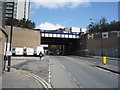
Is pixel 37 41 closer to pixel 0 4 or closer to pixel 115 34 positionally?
pixel 115 34

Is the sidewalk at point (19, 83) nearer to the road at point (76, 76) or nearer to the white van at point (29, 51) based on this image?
the road at point (76, 76)

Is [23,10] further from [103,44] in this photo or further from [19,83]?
[19,83]

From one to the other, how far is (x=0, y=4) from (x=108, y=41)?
171 ft

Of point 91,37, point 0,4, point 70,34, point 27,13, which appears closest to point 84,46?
point 91,37

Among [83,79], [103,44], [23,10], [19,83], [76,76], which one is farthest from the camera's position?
[23,10]

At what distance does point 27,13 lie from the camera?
14925 cm

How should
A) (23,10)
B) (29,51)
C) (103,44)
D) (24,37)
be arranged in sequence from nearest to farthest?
(29,51), (103,44), (24,37), (23,10)

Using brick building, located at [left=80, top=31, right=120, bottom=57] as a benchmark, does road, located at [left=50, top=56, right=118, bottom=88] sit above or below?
below

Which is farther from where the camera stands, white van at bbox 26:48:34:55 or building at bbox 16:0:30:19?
building at bbox 16:0:30:19

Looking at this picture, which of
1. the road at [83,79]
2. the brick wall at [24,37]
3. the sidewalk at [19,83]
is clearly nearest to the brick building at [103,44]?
the brick wall at [24,37]

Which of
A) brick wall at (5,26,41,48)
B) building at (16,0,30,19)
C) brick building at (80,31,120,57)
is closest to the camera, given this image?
brick building at (80,31,120,57)

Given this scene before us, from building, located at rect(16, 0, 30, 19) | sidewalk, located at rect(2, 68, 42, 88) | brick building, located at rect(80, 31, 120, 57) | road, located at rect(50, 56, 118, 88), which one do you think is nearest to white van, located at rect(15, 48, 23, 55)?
brick building, located at rect(80, 31, 120, 57)

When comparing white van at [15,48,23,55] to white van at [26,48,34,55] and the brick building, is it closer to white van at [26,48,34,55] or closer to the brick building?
white van at [26,48,34,55]

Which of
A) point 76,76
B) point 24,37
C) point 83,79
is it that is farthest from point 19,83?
point 24,37
